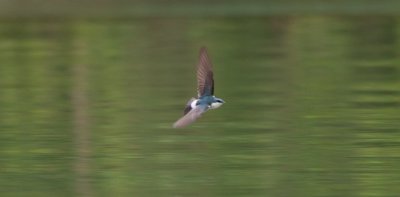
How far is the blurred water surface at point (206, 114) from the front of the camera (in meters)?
9.31

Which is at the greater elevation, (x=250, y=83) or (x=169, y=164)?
(x=250, y=83)

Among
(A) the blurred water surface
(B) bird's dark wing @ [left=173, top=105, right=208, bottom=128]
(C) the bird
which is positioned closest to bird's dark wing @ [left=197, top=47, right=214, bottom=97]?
(C) the bird

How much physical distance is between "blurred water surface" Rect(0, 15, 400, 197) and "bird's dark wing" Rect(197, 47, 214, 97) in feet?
3.72

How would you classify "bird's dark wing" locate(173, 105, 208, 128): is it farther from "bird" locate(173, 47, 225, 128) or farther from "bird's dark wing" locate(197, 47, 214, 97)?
"bird's dark wing" locate(197, 47, 214, 97)

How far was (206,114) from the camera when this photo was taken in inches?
491

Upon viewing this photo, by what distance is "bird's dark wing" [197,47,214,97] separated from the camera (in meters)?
7.87

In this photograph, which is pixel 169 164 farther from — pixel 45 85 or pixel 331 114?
pixel 45 85

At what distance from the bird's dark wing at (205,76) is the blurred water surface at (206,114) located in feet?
3.72

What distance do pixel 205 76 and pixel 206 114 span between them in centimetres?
456

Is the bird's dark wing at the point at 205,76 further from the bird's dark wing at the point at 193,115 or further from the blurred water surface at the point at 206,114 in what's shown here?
the blurred water surface at the point at 206,114

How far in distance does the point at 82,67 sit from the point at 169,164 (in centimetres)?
689

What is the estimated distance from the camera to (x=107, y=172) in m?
9.60

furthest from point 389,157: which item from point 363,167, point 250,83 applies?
point 250,83

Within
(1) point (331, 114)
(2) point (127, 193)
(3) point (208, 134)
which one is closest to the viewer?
(2) point (127, 193)
